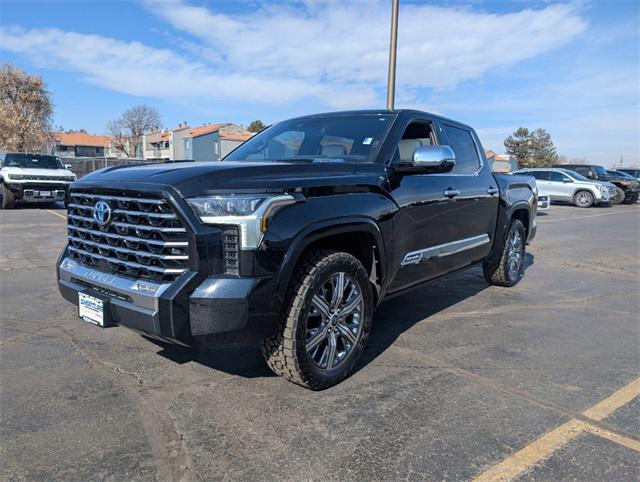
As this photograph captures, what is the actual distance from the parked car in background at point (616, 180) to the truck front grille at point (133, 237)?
26.0 m

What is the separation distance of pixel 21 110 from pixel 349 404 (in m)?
42.0

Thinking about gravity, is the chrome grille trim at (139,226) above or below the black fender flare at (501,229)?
above

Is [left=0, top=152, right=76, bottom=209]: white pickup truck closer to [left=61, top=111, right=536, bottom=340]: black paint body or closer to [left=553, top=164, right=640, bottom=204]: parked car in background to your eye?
[left=61, top=111, right=536, bottom=340]: black paint body

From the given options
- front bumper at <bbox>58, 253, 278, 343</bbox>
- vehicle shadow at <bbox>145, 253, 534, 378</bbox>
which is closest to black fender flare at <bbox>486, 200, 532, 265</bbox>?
vehicle shadow at <bbox>145, 253, 534, 378</bbox>

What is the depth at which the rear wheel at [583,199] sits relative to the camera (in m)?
22.1

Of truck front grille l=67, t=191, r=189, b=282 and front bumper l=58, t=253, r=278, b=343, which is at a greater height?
truck front grille l=67, t=191, r=189, b=282

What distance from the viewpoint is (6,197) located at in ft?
48.3

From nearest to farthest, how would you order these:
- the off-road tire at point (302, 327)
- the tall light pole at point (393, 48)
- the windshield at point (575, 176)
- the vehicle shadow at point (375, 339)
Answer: the off-road tire at point (302, 327) < the vehicle shadow at point (375, 339) < the tall light pole at point (393, 48) < the windshield at point (575, 176)

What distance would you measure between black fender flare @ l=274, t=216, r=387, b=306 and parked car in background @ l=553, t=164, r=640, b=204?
24.9 m

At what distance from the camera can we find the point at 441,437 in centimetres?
269

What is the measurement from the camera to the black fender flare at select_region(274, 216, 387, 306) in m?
2.78

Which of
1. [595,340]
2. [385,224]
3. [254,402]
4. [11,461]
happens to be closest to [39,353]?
[11,461]

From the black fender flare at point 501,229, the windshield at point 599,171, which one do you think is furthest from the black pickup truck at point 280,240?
A: the windshield at point 599,171

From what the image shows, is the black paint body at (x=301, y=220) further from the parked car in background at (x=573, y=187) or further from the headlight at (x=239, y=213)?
the parked car in background at (x=573, y=187)
